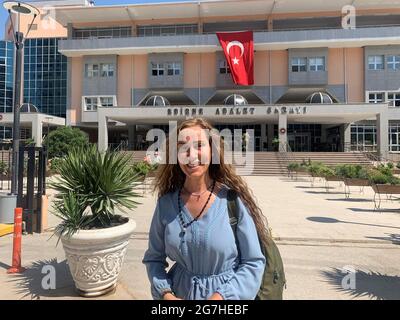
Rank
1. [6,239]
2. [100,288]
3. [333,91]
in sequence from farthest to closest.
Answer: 1. [333,91]
2. [6,239]
3. [100,288]

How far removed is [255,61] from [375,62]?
13.3 m

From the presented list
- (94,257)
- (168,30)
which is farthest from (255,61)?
(94,257)

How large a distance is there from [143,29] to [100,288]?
45.2 m

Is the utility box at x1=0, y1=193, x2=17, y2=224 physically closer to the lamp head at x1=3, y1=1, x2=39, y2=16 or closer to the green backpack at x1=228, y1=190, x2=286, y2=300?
the lamp head at x1=3, y1=1, x2=39, y2=16

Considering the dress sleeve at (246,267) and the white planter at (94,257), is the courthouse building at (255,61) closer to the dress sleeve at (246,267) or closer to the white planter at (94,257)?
the white planter at (94,257)

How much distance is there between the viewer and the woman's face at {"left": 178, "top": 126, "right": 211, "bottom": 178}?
7.14ft

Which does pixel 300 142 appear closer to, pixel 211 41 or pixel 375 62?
pixel 375 62

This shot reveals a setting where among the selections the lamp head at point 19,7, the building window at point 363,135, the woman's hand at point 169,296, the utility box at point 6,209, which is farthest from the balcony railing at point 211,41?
the woman's hand at point 169,296
